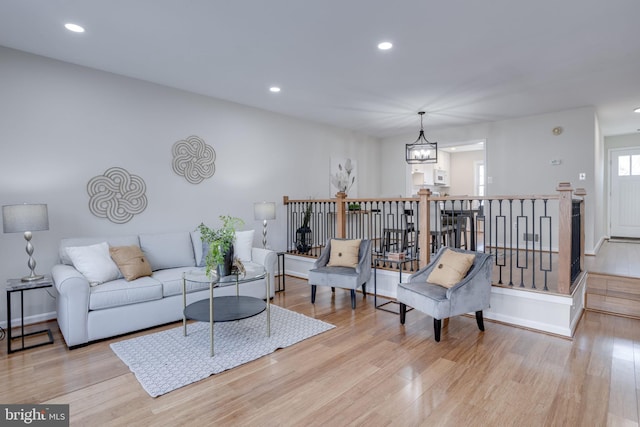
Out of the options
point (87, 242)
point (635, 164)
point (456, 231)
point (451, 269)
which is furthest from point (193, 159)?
point (635, 164)

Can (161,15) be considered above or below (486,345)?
above

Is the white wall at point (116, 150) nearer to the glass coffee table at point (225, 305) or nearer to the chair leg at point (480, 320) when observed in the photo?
the glass coffee table at point (225, 305)

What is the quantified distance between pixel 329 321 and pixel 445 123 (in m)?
4.92

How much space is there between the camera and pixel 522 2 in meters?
2.65

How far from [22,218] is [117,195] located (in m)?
1.16

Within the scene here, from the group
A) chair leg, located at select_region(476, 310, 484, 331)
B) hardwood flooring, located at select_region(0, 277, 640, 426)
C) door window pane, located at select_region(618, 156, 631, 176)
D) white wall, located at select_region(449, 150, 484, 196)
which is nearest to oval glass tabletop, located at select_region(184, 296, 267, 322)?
hardwood flooring, located at select_region(0, 277, 640, 426)

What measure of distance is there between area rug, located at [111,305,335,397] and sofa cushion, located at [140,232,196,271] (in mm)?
892

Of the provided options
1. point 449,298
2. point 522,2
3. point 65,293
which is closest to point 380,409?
point 449,298

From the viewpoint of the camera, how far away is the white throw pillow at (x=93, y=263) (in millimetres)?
3311

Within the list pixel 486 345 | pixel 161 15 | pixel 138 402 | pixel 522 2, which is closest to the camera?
pixel 138 402

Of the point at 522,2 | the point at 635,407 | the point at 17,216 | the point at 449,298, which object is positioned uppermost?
the point at 522,2

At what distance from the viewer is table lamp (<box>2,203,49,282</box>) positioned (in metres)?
2.99

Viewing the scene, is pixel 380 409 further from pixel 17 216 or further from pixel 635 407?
pixel 17 216

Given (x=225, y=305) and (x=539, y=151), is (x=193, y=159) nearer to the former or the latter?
(x=225, y=305)
